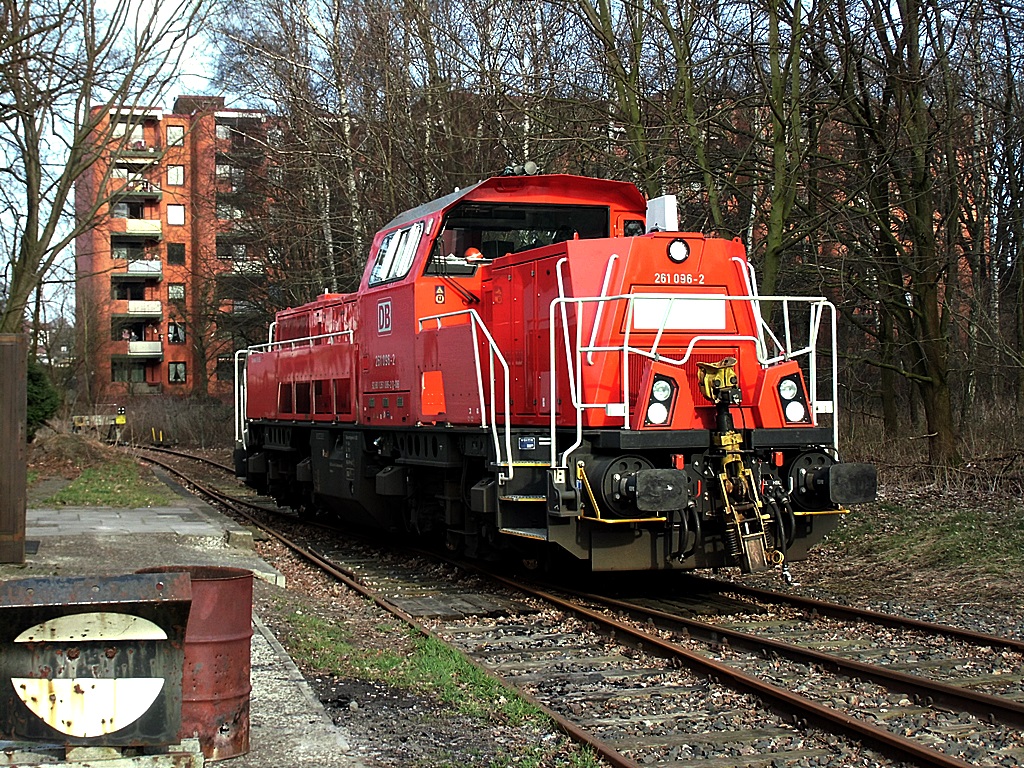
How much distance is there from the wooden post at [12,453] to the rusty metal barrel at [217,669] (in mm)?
5908

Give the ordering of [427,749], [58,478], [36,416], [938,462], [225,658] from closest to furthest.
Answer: [225,658], [427,749], [938,462], [58,478], [36,416]

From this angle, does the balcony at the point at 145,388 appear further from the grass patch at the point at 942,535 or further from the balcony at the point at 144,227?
the grass patch at the point at 942,535

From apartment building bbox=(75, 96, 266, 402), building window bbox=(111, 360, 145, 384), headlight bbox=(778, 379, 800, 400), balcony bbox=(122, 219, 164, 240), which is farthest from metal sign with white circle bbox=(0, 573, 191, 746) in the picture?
balcony bbox=(122, 219, 164, 240)

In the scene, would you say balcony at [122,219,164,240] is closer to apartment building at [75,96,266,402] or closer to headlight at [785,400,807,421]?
apartment building at [75,96,266,402]

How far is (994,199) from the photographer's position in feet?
63.7

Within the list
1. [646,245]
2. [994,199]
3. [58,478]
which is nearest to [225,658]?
[646,245]

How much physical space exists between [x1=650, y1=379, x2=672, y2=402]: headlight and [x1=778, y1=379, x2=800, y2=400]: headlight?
977mm

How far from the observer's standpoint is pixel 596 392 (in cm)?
887

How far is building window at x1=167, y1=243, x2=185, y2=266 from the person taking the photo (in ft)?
205

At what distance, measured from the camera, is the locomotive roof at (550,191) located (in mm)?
10633

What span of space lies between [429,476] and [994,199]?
13.0 metres

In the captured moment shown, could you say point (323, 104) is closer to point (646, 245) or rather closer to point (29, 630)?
point (646, 245)

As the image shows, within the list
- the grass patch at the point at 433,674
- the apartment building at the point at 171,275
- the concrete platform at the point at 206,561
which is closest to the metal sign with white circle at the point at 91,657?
the concrete platform at the point at 206,561

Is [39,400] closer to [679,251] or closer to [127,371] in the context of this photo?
[679,251]
